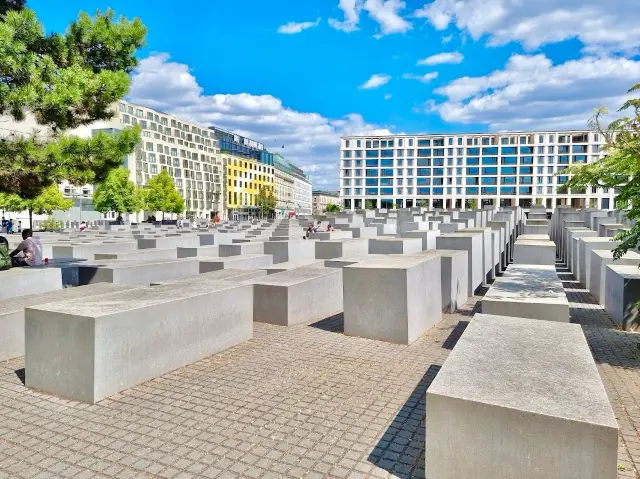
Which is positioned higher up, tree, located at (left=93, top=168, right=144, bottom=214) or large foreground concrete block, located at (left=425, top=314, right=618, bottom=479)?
tree, located at (left=93, top=168, right=144, bottom=214)

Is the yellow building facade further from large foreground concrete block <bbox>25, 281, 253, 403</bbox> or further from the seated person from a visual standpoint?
large foreground concrete block <bbox>25, 281, 253, 403</bbox>

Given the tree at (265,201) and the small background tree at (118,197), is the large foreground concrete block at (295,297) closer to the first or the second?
the small background tree at (118,197)

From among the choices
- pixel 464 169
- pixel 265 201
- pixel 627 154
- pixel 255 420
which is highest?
pixel 464 169

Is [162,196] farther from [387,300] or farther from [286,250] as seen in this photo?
[387,300]

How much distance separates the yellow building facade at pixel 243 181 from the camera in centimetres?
11700

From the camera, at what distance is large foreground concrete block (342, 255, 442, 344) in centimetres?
757

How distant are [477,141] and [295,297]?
10734 centimetres

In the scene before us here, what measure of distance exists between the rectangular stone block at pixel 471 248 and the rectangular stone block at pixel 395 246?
1540 millimetres

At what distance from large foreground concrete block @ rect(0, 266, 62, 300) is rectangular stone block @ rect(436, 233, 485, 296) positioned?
9078 mm

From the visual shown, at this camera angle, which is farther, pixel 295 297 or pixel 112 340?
pixel 295 297

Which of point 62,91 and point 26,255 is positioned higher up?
point 62,91

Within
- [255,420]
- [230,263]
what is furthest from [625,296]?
[230,263]

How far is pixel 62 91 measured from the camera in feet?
28.1

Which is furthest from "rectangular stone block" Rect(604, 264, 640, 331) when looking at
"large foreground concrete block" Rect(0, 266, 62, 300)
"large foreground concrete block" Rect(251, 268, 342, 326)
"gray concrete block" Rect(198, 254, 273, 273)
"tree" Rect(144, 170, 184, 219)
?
"tree" Rect(144, 170, 184, 219)
